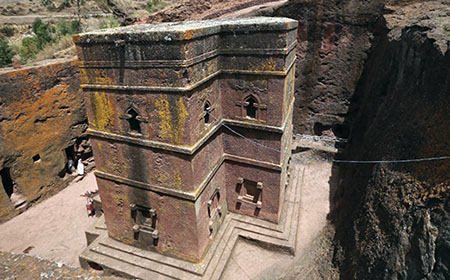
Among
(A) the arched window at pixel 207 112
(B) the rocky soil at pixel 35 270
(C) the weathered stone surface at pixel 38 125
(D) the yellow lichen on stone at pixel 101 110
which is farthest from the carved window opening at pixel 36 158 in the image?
(B) the rocky soil at pixel 35 270

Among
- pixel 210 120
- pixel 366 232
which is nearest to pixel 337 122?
pixel 366 232

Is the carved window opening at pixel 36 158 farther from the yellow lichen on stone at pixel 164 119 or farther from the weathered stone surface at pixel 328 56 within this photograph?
the weathered stone surface at pixel 328 56

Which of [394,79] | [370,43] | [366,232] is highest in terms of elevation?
[370,43]

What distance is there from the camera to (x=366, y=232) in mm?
8359

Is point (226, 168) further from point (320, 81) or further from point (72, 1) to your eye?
point (72, 1)

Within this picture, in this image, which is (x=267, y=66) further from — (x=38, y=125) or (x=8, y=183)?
(x=8, y=183)

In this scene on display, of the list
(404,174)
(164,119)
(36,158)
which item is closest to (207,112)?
(164,119)

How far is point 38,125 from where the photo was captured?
13.6 meters

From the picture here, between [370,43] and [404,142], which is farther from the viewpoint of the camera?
[370,43]

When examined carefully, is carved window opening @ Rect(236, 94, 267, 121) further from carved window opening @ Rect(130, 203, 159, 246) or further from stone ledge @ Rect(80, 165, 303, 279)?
carved window opening @ Rect(130, 203, 159, 246)

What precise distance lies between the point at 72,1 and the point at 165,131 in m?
50.7

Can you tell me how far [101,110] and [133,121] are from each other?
1055 mm

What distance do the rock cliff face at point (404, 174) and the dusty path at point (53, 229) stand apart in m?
10.3

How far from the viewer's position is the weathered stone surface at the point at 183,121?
7211 mm
